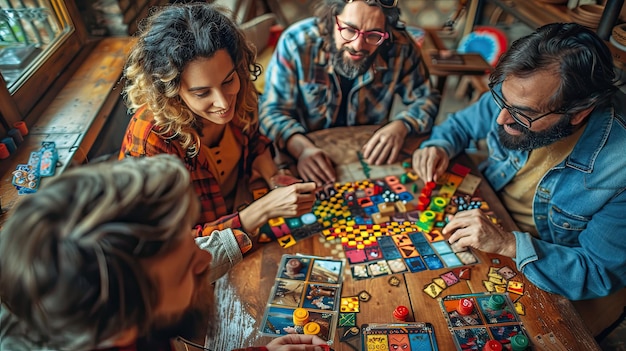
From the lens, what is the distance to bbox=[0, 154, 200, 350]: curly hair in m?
0.61

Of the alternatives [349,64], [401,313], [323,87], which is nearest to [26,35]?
[323,87]

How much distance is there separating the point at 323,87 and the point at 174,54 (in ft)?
3.29

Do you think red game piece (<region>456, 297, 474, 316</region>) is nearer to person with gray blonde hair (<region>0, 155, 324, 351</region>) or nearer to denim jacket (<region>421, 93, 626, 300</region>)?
denim jacket (<region>421, 93, 626, 300</region>)

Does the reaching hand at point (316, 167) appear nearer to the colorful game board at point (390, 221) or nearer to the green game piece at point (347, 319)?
the colorful game board at point (390, 221)

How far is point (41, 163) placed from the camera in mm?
1561

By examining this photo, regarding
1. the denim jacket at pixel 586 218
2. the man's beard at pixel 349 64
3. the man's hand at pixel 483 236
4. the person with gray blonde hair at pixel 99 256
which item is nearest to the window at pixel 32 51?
the person with gray blonde hair at pixel 99 256

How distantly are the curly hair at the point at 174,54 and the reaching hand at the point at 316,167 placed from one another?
492mm

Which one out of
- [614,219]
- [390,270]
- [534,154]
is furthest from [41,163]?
[614,219]

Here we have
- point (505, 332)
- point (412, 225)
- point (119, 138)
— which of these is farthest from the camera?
point (119, 138)

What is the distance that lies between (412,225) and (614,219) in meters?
0.69

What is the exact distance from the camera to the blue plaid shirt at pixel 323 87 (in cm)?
213

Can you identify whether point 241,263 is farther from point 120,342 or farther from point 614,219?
point 614,219

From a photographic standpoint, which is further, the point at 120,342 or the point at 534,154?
the point at 534,154

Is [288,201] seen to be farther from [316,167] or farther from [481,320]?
[481,320]
